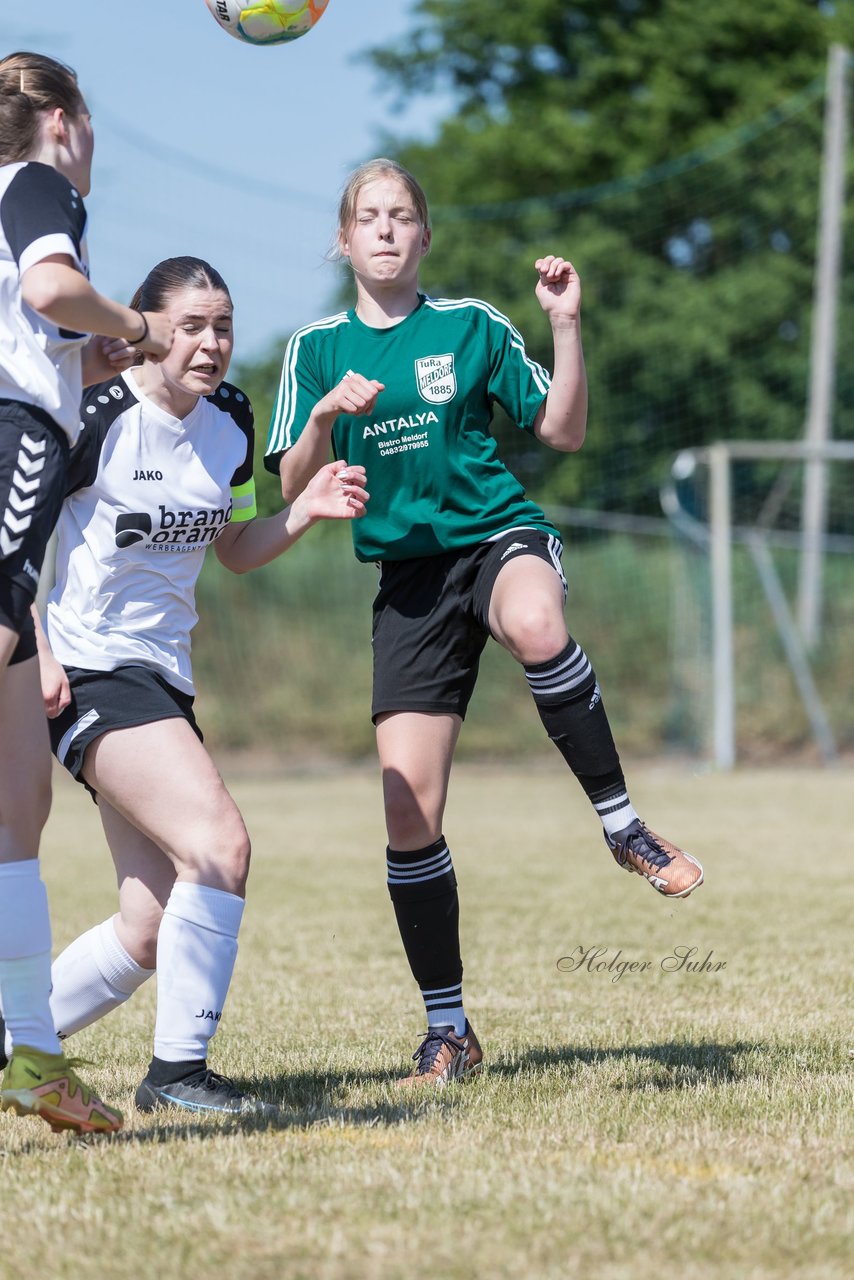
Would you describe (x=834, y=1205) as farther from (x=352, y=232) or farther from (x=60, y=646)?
(x=352, y=232)

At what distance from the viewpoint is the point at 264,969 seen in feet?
20.6

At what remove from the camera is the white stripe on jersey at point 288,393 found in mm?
4418

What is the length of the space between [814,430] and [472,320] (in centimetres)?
1738

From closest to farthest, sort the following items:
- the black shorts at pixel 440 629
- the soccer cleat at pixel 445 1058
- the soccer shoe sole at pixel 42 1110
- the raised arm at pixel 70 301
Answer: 1. the raised arm at pixel 70 301
2. the soccer shoe sole at pixel 42 1110
3. the soccer cleat at pixel 445 1058
4. the black shorts at pixel 440 629

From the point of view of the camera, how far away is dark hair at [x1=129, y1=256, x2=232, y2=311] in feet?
12.4

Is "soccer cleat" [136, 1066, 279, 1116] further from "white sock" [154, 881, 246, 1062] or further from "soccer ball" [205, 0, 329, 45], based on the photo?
"soccer ball" [205, 0, 329, 45]

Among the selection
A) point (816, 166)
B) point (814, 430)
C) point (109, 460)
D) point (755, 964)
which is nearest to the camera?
point (109, 460)

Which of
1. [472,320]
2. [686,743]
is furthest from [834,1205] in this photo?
[686,743]

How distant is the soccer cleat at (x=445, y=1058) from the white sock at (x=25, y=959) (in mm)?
1132

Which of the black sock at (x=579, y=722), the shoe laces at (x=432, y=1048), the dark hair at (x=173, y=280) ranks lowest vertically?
the shoe laces at (x=432, y=1048)

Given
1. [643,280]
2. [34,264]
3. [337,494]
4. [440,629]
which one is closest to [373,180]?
[337,494]

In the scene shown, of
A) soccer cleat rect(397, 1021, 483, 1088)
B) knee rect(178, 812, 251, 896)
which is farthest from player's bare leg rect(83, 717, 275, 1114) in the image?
soccer cleat rect(397, 1021, 483, 1088)

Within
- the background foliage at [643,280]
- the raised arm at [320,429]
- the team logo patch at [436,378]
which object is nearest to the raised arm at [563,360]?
the team logo patch at [436,378]

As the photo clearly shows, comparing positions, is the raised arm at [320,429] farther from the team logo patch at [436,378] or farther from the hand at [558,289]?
the hand at [558,289]
